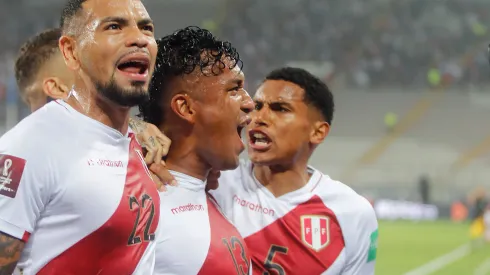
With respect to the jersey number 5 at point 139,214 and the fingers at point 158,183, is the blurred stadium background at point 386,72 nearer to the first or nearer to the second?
the fingers at point 158,183

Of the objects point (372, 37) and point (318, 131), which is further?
point (372, 37)

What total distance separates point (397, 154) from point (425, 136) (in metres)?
1.25

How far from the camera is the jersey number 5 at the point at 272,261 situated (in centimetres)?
339

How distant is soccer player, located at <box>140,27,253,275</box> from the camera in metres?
2.80

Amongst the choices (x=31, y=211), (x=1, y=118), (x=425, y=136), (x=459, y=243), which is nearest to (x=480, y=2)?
(x=425, y=136)

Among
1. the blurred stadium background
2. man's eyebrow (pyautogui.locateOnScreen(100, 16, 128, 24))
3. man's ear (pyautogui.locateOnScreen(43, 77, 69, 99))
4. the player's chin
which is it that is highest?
the blurred stadium background

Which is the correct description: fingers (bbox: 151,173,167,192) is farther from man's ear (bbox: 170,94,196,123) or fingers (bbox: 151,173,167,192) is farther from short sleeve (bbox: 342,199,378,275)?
short sleeve (bbox: 342,199,378,275)

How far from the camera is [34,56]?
3883 mm

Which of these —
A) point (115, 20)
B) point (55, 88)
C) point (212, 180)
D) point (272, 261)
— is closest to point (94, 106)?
point (115, 20)

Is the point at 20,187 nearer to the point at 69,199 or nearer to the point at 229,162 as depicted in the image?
the point at 69,199

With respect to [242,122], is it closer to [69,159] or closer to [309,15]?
[69,159]

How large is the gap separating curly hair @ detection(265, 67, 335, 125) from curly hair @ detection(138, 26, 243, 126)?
0.83 metres

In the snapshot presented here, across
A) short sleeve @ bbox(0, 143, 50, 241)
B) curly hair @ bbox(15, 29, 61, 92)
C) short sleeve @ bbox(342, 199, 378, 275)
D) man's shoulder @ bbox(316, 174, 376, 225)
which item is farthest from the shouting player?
short sleeve @ bbox(342, 199, 378, 275)

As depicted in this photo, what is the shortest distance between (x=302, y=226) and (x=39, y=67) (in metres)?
1.57
